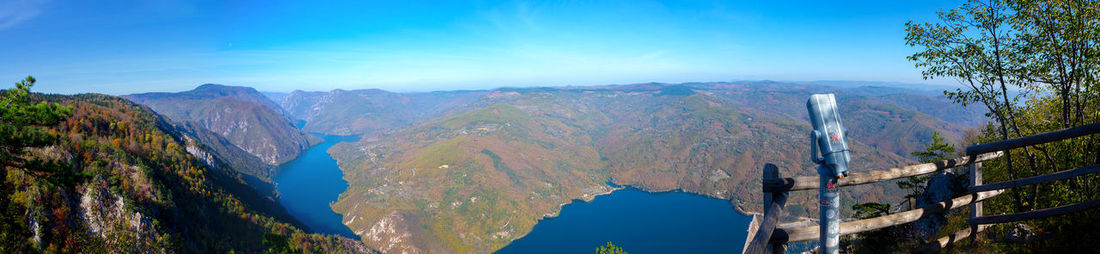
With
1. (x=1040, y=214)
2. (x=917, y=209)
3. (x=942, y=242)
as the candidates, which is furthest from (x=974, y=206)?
(x=917, y=209)

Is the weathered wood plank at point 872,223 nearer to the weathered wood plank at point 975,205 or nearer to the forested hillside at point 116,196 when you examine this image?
the weathered wood plank at point 975,205

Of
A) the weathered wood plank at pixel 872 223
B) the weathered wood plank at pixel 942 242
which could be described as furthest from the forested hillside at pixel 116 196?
the weathered wood plank at pixel 942 242

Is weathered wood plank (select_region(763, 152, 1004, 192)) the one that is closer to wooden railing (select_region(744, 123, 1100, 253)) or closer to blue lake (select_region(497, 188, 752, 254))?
wooden railing (select_region(744, 123, 1100, 253))

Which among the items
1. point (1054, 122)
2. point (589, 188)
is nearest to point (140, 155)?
point (1054, 122)

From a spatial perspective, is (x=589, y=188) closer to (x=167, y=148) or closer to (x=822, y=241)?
(x=167, y=148)

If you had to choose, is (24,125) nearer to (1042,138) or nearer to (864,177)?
(864,177)

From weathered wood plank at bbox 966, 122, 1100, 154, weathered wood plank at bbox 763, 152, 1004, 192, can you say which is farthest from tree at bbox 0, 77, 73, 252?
weathered wood plank at bbox 966, 122, 1100, 154
